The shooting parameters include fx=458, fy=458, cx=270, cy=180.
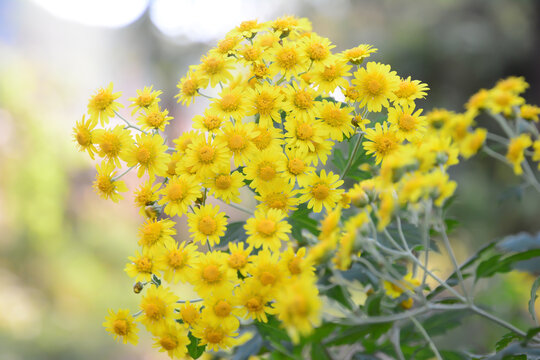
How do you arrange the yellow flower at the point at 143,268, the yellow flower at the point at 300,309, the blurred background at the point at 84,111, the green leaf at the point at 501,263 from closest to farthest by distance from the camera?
the yellow flower at the point at 300,309 → the green leaf at the point at 501,263 → the yellow flower at the point at 143,268 → the blurred background at the point at 84,111

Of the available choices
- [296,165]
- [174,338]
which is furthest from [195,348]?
[296,165]

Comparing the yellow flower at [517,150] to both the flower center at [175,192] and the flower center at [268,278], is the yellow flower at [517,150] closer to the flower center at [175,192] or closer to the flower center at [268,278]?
the flower center at [268,278]

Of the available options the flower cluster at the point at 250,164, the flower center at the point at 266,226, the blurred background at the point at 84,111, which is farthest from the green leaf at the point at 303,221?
the blurred background at the point at 84,111

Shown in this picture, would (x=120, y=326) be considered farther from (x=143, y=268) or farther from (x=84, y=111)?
(x=84, y=111)

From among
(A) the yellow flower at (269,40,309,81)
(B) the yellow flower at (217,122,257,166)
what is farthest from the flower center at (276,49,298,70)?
(B) the yellow flower at (217,122,257,166)

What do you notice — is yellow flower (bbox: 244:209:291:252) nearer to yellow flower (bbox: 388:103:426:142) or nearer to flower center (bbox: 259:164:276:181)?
flower center (bbox: 259:164:276:181)

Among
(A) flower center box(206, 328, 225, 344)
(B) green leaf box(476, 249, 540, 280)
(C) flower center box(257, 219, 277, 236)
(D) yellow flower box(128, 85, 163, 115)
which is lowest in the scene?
(B) green leaf box(476, 249, 540, 280)

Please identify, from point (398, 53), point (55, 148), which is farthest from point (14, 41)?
point (398, 53)
